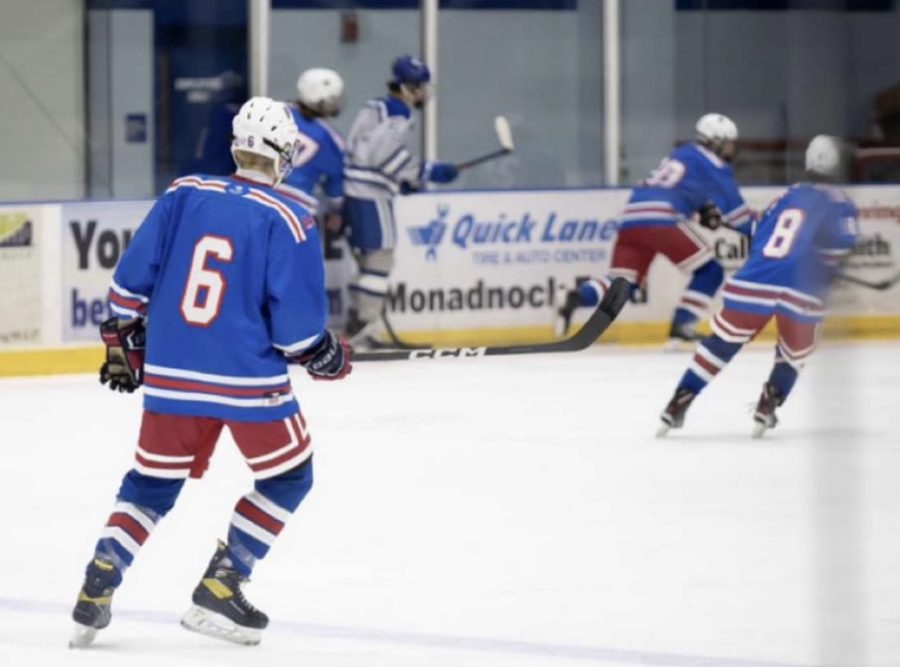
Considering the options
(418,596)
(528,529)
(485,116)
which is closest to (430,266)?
(485,116)

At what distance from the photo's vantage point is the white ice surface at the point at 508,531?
3.83m

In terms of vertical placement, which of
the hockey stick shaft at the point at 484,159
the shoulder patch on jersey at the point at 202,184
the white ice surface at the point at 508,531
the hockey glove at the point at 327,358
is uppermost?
the hockey stick shaft at the point at 484,159

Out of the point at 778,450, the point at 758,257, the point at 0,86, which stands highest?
the point at 0,86

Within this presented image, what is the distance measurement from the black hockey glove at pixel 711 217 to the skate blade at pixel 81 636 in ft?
21.4

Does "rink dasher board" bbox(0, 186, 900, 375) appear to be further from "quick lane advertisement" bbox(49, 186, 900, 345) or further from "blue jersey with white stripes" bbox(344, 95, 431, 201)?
"blue jersey with white stripes" bbox(344, 95, 431, 201)

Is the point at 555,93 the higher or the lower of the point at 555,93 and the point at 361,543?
the higher

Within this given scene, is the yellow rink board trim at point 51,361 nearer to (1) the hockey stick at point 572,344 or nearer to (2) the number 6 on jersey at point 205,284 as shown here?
(1) the hockey stick at point 572,344

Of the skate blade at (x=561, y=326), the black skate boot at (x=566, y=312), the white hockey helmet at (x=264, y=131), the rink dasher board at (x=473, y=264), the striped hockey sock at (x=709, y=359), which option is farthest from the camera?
the skate blade at (x=561, y=326)

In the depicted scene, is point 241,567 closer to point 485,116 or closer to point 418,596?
point 418,596

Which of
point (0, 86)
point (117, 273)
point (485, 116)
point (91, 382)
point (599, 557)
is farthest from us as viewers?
point (485, 116)

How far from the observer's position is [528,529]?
5531 mm

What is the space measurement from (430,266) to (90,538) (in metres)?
5.44

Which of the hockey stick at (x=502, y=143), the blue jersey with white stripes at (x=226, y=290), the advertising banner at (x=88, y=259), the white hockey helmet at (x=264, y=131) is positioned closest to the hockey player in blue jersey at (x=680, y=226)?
the hockey stick at (x=502, y=143)

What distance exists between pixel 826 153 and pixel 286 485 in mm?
2261
